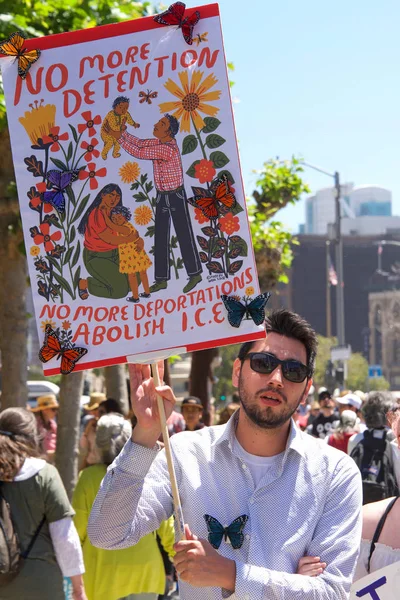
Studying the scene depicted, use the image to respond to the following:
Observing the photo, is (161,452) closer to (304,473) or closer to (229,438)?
(229,438)

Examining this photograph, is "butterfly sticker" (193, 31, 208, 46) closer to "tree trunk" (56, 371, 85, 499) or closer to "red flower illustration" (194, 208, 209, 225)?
"red flower illustration" (194, 208, 209, 225)

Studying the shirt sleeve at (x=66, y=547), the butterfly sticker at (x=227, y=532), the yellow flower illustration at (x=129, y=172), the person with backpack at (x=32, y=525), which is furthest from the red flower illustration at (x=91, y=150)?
the shirt sleeve at (x=66, y=547)

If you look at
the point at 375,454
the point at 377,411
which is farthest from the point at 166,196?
the point at 377,411

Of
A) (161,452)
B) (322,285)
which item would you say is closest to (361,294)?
(322,285)

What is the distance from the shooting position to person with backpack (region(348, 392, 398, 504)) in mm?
7323

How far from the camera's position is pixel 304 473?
356cm

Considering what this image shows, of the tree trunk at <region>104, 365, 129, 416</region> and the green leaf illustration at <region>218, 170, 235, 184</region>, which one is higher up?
the green leaf illustration at <region>218, 170, 235, 184</region>

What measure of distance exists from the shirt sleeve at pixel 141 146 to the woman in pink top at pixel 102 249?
142 millimetres

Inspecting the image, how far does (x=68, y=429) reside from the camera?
1105cm

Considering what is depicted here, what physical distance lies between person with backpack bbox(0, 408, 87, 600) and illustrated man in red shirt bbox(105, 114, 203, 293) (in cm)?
229

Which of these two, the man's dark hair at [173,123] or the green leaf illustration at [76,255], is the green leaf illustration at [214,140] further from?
the green leaf illustration at [76,255]

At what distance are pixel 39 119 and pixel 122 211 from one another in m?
0.46

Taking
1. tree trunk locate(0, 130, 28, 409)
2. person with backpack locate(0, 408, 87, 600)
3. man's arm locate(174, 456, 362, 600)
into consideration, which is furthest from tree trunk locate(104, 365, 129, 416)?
man's arm locate(174, 456, 362, 600)

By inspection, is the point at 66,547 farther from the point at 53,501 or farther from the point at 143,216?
the point at 143,216
